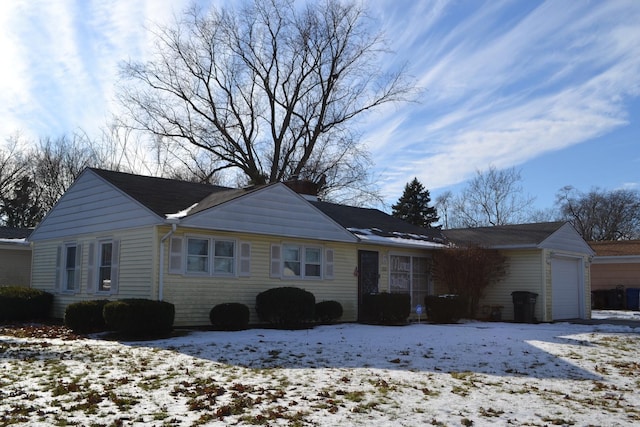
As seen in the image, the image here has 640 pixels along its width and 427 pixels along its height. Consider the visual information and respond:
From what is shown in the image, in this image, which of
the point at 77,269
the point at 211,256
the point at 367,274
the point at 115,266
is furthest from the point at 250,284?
the point at 77,269

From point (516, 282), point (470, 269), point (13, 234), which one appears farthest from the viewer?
point (13, 234)

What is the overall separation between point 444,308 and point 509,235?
509cm

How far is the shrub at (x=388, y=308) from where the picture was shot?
18.4 meters

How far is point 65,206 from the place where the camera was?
19.0 metres

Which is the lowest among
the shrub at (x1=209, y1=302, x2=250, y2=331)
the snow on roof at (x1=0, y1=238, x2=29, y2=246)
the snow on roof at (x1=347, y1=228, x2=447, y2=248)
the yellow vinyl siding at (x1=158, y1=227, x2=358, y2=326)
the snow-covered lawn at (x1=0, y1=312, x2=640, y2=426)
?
the snow-covered lawn at (x1=0, y1=312, x2=640, y2=426)

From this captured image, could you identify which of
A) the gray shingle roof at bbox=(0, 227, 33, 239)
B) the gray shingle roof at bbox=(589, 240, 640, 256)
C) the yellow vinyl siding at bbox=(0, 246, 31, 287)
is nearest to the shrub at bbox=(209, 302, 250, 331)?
the yellow vinyl siding at bbox=(0, 246, 31, 287)

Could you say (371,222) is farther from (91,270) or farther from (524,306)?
(91,270)

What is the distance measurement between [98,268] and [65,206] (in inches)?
122

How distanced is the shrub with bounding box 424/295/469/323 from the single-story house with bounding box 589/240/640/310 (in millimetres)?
12622

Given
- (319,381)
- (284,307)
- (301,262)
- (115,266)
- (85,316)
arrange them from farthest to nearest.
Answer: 1. (301,262)
2. (115,266)
3. (284,307)
4. (85,316)
5. (319,381)

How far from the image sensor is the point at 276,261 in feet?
57.3

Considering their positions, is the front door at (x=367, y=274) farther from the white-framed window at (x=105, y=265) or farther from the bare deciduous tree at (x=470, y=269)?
the white-framed window at (x=105, y=265)

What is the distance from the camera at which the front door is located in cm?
1977

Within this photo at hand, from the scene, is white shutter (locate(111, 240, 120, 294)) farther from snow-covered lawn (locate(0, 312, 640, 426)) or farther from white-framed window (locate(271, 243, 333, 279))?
white-framed window (locate(271, 243, 333, 279))
